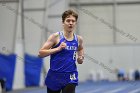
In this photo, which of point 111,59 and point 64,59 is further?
point 111,59

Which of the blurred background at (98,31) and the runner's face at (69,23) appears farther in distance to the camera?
the blurred background at (98,31)

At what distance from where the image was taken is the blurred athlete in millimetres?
4457

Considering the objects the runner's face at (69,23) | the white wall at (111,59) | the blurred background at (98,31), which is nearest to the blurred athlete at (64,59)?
the runner's face at (69,23)

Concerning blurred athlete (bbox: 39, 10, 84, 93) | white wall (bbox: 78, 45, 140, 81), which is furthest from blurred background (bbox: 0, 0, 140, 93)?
blurred athlete (bbox: 39, 10, 84, 93)

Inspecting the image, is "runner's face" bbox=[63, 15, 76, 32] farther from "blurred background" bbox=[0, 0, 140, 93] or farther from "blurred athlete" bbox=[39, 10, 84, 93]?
"blurred background" bbox=[0, 0, 140, 93]

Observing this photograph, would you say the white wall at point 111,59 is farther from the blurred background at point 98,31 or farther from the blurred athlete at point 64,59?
the blurred athlete at point 64,59

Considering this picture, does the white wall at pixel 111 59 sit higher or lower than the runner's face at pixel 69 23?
lower

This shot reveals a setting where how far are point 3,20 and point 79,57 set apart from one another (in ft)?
46.1

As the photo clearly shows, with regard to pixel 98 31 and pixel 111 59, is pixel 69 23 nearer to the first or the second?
pixel 111 59

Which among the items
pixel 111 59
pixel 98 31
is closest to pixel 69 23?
pixel 111 59

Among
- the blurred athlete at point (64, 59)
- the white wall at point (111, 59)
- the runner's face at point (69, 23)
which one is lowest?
the white wall at point (111, 59)

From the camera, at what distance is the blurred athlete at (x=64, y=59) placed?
4457mm

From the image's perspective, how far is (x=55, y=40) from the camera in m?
4.53

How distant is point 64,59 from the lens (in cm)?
446
